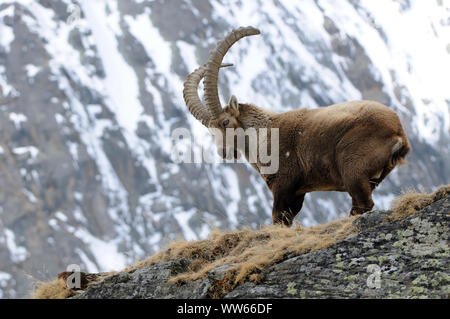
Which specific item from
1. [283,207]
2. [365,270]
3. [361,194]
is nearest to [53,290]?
[283,207]

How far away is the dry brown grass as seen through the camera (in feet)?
27.9

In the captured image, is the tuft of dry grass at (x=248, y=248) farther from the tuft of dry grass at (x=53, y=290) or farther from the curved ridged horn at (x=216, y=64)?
the curved ridged horn at (x=216, y=64)

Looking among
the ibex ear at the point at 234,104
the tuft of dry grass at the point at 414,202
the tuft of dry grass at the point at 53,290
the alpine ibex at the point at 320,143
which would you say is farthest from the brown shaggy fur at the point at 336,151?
the tuft of dry grass at the point at 53,290

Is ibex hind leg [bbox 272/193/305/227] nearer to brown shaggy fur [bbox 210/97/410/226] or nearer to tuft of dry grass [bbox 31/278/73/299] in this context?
brown shaggy fur [bbox 210/97/410/226]

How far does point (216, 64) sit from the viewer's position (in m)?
13.5

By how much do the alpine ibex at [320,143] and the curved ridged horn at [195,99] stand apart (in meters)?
0.02

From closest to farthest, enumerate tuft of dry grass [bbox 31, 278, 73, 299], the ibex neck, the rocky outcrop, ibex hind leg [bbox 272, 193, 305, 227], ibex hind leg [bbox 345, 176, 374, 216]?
the rocky outcrop → tuft of dry grass [bbox 31, 278, 73, 299] → ibex hind leg [bbox 345, 176, 374, 216] → ibex hind leg [bbox 272, 193, 305, 227] → the ibex neck

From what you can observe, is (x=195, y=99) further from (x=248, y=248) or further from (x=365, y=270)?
(x=365, y=270)

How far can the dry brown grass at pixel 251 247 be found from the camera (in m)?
8.51

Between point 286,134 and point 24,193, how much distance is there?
608ft

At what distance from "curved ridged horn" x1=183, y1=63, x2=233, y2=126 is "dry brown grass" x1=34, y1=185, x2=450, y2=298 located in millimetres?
3784

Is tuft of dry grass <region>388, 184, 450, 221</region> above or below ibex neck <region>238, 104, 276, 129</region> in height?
below

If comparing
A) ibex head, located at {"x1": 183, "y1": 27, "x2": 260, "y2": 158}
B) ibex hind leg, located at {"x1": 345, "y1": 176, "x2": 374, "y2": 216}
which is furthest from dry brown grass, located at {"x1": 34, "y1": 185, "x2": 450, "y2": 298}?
ibex head, located at {"x1": 183, "y1": 27, "x2": 260, "y2": 158}
